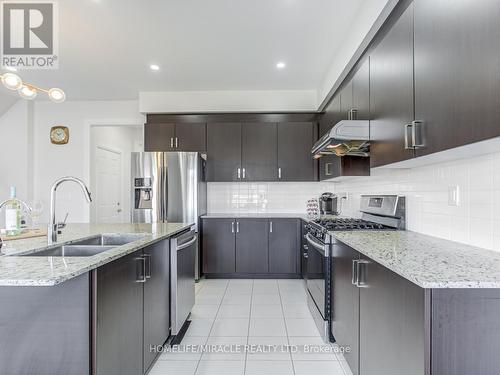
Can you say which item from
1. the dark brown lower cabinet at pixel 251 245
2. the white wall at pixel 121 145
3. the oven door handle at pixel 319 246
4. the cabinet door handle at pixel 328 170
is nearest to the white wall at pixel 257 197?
the dark brown lower cabinet at pixel 251 245

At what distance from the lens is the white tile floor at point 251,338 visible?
6.84 feet

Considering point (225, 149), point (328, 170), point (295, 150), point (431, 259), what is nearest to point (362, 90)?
point (328, 170)

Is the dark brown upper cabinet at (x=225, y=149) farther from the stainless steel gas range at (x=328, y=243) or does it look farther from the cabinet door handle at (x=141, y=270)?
the cabinet door handle at (x=141, y=270)

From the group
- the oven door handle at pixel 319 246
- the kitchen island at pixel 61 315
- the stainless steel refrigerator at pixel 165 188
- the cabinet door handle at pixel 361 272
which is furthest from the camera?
the stainless steel refrigerator at pixel 165 188

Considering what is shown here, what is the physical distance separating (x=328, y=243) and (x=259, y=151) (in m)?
2.29

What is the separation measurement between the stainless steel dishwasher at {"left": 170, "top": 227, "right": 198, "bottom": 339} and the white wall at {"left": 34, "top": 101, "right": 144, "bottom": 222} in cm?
292

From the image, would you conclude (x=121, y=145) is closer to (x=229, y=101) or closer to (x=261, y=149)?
(x=229, y=101)

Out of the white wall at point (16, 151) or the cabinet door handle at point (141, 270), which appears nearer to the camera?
the cabinet door handle at point (141, 270)

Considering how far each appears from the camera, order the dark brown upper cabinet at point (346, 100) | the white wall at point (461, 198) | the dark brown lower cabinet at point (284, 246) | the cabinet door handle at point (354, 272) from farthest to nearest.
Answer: the dark brown lower cabinet at point (284, 246)
the dark brown upper cabinet at point (346, 100)
the cabinet door handle at point (354, 272)
the white wall at point (461, 198)

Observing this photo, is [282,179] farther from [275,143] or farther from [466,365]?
[466,365]

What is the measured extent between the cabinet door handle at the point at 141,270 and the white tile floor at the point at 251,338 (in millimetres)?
734

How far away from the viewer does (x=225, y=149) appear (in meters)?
4.39

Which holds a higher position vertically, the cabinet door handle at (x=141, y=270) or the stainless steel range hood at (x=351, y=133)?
the stainless steel range hood at (x=351, y=133)

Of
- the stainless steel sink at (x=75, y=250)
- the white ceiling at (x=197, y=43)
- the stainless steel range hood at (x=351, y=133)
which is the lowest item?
the stainless steel sink at (x=75, y=250)
